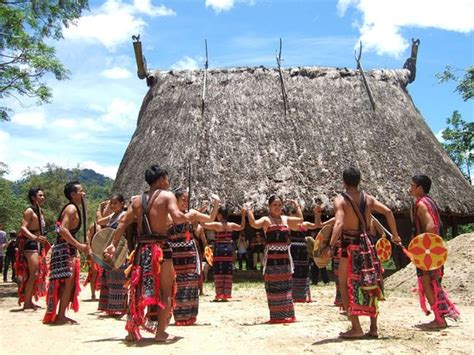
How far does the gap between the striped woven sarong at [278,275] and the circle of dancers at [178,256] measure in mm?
13

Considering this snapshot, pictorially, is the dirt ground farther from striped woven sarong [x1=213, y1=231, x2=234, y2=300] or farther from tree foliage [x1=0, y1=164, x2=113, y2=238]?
tree foliage [x1=0, y1=164, x2=113, y2=238]

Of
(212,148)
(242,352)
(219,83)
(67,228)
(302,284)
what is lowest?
(242,352)

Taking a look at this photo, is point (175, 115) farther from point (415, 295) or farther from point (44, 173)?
point (44, 173)

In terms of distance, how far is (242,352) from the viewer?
519cm

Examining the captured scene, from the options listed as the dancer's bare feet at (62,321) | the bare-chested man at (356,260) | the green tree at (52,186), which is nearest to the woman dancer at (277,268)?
the bare-chested man at (356,260)

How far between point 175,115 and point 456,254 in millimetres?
9445

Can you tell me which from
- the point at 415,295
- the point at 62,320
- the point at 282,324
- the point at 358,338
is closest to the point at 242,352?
the point at 358,338

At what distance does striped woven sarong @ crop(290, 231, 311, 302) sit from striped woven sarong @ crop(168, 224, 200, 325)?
2.84 m

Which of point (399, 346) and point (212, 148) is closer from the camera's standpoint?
point (399, 346)

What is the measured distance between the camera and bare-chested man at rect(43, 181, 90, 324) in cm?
699

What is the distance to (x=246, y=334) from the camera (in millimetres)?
6234

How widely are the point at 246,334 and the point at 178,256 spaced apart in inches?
53.6

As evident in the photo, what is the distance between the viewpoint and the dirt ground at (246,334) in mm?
5340

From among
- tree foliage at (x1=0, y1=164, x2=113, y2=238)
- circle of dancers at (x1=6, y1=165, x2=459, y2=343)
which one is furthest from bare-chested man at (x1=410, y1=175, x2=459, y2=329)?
tree foliage at (x1=0, y1=164, x2=113, y2=238)
